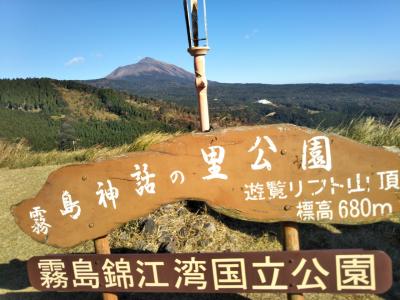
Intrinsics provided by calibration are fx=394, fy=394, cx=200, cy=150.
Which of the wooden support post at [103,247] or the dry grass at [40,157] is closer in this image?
the wooden support post at [103,247]

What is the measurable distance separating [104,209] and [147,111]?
63.8 m

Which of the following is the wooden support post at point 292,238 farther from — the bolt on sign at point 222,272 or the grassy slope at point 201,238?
the grassy slope at point 201,238

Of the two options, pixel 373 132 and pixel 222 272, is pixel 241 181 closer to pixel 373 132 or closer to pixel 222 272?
pixel 222 272

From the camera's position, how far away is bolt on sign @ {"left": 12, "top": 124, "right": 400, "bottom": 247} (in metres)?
2.27

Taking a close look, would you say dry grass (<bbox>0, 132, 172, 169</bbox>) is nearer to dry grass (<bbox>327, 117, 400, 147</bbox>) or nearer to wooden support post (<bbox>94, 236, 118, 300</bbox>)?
dry grass (<bbox>327, 117, 400, 147</bbox>)

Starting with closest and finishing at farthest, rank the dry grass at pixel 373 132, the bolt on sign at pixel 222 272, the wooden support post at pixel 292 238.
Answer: the bolt on sign at pixel 222 272, the wooden support post at pixel 292 238, the dry grass at pixel 373 132

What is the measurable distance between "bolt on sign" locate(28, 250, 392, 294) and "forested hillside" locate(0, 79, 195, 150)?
45.7 m

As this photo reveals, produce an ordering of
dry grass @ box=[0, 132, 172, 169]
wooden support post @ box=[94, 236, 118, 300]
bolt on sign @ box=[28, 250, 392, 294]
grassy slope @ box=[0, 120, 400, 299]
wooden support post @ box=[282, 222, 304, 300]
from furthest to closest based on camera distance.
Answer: dry grass @ box=[0, 132, 172, 169]
grassy slope @ box=[0, 120, 400, 299]
wooden support post @ box=[94, 236, 118, 300]
wooden support post @ box=[282, 222, 304, 300]
bolt on sign @ box=[28, 250, 392, 294]

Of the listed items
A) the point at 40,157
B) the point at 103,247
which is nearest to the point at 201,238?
the point at 103,247

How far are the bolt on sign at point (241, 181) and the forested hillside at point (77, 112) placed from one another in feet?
150

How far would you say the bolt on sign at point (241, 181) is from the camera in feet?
7.45

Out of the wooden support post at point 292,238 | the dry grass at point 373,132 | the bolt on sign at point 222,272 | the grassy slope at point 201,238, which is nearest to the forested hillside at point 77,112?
the dry grass at point 373,132

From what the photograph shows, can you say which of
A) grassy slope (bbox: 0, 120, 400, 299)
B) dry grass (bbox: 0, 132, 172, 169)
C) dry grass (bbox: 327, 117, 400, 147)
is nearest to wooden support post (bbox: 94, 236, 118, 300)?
grassy slope (bbox: 0, 120, 400, 299)

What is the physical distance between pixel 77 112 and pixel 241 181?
64728 mm
